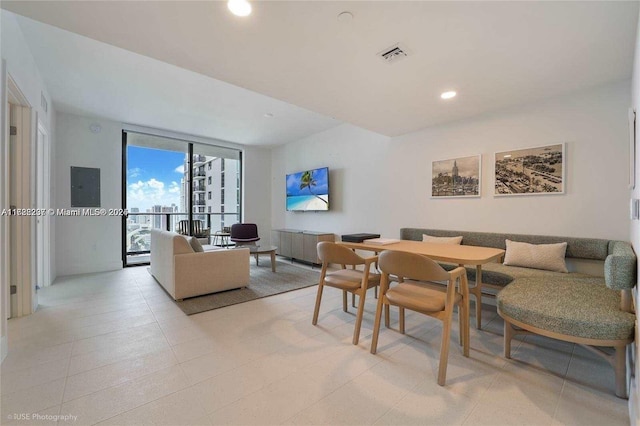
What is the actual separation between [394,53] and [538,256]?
2513 mm

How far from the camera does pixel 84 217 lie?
4.68 meters

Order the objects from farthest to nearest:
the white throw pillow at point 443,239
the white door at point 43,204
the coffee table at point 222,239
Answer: the coffee table at point 222,239
the white door at point 43,204
the white throw pillow at point 443,239

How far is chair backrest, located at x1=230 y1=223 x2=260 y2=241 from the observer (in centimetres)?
544

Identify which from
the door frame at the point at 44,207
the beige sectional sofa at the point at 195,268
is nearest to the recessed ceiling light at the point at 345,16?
the beige sectional sofa at the point at 195,268

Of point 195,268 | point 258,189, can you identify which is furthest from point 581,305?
point 258,189

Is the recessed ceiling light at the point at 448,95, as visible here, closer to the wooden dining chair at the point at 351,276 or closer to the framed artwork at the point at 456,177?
the framed artwork at the point at 456,177

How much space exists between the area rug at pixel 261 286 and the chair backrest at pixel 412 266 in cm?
197

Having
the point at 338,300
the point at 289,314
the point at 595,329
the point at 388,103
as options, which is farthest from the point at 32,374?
the point at 388,103

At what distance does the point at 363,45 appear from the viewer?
203 cm

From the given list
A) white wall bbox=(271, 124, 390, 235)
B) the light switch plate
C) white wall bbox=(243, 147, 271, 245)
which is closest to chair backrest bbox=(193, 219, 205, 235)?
white wall bbox=(243, 147, 271, 245)

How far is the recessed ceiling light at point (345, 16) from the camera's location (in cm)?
171

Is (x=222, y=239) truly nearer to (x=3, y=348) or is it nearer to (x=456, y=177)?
(x=3, y=348)

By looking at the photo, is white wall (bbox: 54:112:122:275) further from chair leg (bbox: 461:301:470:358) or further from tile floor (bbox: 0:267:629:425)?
chair leg (bbox: 461:301:470:358)

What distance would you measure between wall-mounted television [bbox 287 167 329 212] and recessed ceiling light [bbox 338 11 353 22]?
3.59 metres
